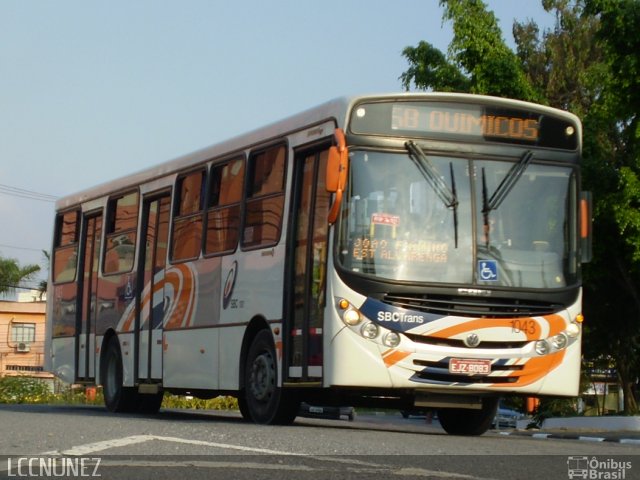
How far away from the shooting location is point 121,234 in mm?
19906

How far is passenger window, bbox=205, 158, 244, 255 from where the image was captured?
16.2m

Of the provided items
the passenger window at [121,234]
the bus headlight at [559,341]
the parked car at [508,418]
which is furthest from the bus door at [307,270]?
the parked car at [508,418]

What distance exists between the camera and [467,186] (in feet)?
45.7

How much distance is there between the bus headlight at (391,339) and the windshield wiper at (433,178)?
4.34ft

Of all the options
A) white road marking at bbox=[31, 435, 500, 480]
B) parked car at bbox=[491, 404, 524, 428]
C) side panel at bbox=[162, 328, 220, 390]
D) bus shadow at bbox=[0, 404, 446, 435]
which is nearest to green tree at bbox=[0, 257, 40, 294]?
parked car at bbox=[491, 404, 524, 428]

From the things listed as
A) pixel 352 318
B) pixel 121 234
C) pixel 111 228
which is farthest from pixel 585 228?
pixel 111 228

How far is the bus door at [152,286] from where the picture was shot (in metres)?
18.3

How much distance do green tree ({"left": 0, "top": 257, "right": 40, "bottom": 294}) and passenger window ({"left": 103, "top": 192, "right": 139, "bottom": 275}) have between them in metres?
47.2

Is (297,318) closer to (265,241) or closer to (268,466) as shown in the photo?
(265,241)

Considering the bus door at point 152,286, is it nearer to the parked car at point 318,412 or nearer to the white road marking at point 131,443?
the white road marking at point 131,443

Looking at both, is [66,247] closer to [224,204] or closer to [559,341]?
[224,204]

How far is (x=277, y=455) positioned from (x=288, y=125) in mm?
6079

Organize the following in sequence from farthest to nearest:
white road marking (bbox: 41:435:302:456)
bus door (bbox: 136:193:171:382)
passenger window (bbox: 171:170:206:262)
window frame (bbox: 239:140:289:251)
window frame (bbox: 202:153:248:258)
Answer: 1. bus door (bbox: 136:193:171:382)
2. passenger window (bbox: 171:170:206:262)
3. window frame (bbox: 202:153:248:258)
4. window frame (bbox: 239:140:289:251)
5. white road marking (bbox: 41:435:302:456)

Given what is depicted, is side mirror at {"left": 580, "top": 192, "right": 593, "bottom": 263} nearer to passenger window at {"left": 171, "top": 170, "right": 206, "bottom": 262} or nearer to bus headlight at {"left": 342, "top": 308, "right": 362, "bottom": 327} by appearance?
bus headlight at {"left": 342, "top": 308, "right": 362, "bottom": 327}
